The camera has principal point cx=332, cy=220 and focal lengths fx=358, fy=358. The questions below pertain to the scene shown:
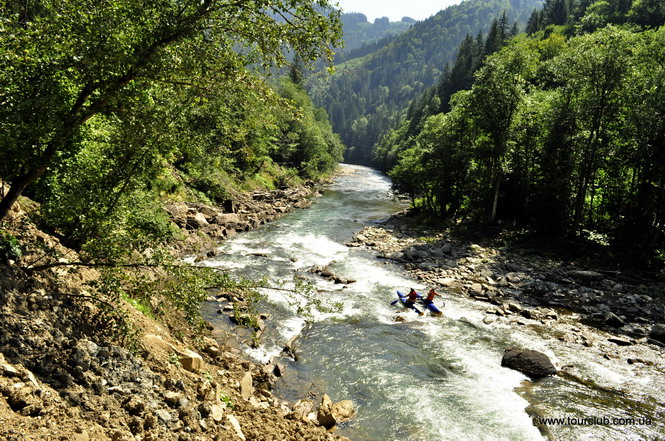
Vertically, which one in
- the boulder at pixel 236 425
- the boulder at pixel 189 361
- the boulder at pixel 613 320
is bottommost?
the boulder at pixel 613 320

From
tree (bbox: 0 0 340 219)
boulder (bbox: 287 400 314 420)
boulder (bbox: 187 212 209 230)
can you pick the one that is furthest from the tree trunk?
boulder (bbox: 187 212 209 230)

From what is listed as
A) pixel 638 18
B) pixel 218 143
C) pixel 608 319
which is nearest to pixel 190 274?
pixel 608 319

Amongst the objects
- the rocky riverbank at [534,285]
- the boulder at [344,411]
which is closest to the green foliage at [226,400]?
the boulder at [344,411]

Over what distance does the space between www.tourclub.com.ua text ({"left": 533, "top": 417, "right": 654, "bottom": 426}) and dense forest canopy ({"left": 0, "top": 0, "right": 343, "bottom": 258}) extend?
1012 centimetres

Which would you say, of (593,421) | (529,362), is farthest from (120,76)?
(529,362)

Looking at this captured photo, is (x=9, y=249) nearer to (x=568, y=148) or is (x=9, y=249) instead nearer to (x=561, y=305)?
(x=561, y=305)

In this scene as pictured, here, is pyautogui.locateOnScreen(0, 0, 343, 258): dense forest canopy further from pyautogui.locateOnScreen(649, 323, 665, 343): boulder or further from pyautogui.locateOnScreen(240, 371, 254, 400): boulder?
pyautogui.locateOnScreen(649, 323, 665, 343): boulder

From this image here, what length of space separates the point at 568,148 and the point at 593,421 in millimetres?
21162

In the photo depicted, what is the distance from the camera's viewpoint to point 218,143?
34.5 metres

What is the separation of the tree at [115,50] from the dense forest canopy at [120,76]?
0.02 meters

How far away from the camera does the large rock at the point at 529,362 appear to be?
1172cm

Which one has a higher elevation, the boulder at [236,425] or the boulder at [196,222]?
the boulder at [196,222]

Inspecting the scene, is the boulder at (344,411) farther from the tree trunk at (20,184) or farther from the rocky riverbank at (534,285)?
the rocky riverbank at (534,285)

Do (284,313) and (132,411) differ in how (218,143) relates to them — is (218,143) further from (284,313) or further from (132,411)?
(132,411)
